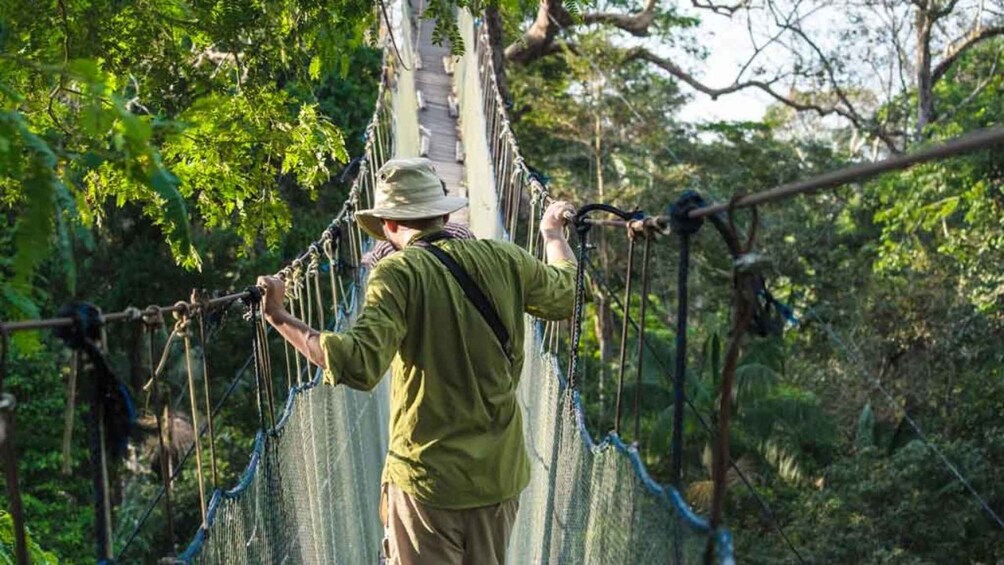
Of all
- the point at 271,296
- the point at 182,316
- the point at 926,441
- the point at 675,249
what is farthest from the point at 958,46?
the point at 182,316

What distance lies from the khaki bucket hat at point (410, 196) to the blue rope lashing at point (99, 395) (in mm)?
837

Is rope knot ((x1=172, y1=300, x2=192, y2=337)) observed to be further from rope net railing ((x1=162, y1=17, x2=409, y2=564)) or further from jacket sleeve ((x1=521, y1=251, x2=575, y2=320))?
jacket sleeve ((x1=521, y1=251, x2=575, y2=320))

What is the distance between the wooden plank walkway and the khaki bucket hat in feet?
11.6

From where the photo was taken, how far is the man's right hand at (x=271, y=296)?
1.89 meters

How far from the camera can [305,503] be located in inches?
99.6

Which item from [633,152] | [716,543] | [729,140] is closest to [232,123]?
[716,543]

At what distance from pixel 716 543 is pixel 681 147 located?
11.6 metres

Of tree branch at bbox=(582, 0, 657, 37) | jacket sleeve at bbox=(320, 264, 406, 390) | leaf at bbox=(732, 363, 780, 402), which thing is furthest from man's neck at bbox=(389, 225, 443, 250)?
leaf at bbox=(732, 363, 780, 402)

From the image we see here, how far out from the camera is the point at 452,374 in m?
1.95

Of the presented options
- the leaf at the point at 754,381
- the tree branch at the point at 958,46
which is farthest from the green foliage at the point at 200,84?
the tree branch at the point at 958,46

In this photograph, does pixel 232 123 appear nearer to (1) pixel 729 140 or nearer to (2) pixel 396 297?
(2) pixel 396 297

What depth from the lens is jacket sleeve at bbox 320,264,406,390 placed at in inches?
69.1

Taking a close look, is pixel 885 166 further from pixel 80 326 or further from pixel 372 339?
pixel 372 339

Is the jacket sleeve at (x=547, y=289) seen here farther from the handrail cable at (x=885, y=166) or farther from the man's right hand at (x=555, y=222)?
the handrail cable at (x=885, y=166)
